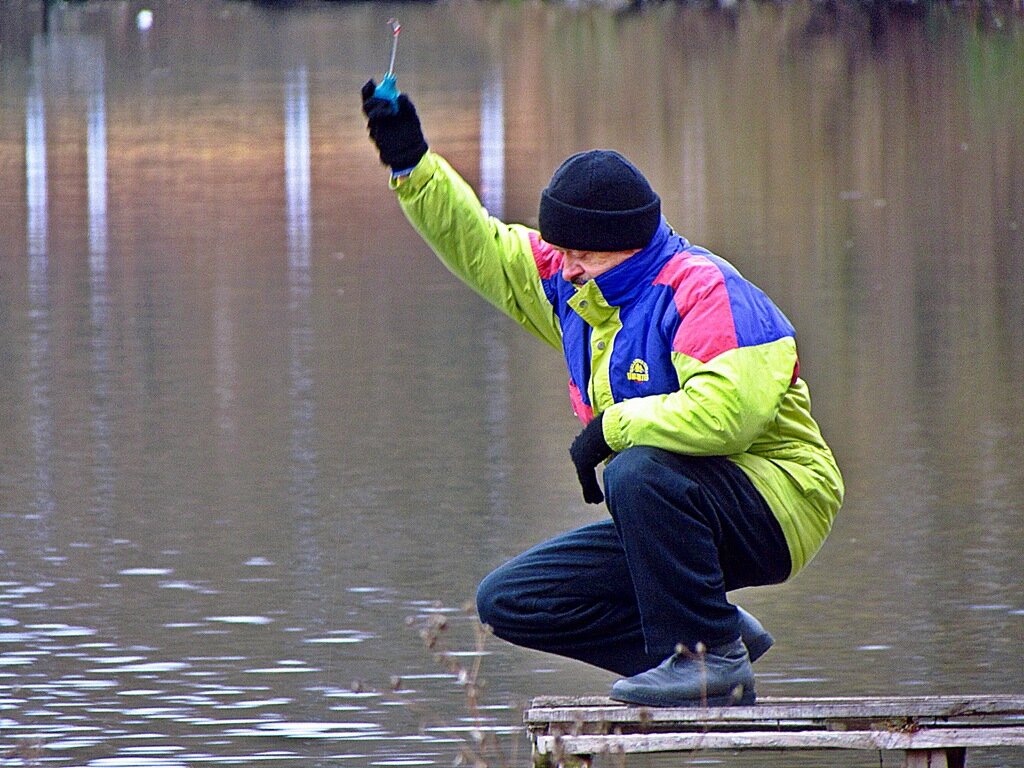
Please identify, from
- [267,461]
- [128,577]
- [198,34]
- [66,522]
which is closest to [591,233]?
[128,577]

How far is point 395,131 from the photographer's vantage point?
5.03m

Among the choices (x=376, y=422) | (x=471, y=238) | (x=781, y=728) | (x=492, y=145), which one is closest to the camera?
(x=781, y=728)

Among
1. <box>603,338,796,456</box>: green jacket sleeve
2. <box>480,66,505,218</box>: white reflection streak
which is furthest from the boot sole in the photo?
<box>480,66,505,218</box>: white reflection streak

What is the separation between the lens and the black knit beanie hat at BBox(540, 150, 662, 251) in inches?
190

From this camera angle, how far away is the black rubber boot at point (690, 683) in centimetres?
481

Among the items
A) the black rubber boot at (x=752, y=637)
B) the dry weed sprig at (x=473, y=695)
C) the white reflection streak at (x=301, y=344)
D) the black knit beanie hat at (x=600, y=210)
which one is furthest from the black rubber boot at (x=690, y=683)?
the white reflection streak at (x=301, y=344)

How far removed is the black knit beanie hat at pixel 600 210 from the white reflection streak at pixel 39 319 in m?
3.83

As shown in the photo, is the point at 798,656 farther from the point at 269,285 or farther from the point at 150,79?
the point at 150,79

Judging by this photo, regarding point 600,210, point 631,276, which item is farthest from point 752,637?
point 600,210

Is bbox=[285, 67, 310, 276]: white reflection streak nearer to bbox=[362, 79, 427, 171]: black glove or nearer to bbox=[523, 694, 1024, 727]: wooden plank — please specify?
bbox=[362, 79, 427, 171]: black glove

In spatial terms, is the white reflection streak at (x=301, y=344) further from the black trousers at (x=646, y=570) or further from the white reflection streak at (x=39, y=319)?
the black trousers at (x=646, y=570)

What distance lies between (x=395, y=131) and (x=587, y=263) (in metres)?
0.51

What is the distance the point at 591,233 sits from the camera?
4828 mm

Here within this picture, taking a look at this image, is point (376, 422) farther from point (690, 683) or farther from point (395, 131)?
point (690, 683)
